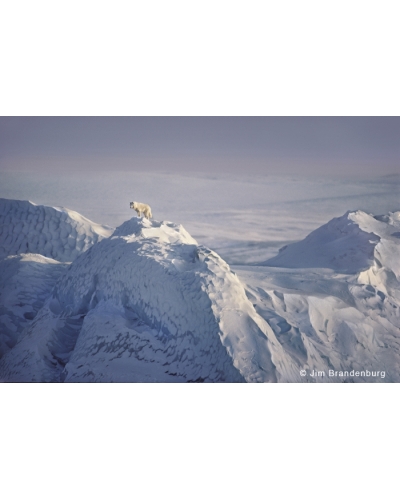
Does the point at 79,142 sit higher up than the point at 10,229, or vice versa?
the point at 79,142

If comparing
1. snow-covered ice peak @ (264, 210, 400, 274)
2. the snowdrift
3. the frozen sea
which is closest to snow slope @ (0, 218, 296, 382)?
the snowdrift

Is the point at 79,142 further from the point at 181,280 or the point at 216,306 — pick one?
the point at 216,306

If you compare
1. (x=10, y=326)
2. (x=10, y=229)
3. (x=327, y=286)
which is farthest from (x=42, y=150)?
(x=327, y=286)

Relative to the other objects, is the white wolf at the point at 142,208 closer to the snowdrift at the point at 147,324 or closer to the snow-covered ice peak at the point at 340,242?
the snowdrift at the point at 147,324

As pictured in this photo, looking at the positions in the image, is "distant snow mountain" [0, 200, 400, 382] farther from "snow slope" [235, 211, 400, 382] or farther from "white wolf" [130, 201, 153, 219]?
"white wolf" [130, 201, 153, 219]

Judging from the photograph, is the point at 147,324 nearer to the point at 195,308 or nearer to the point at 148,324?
the point at 148,324
